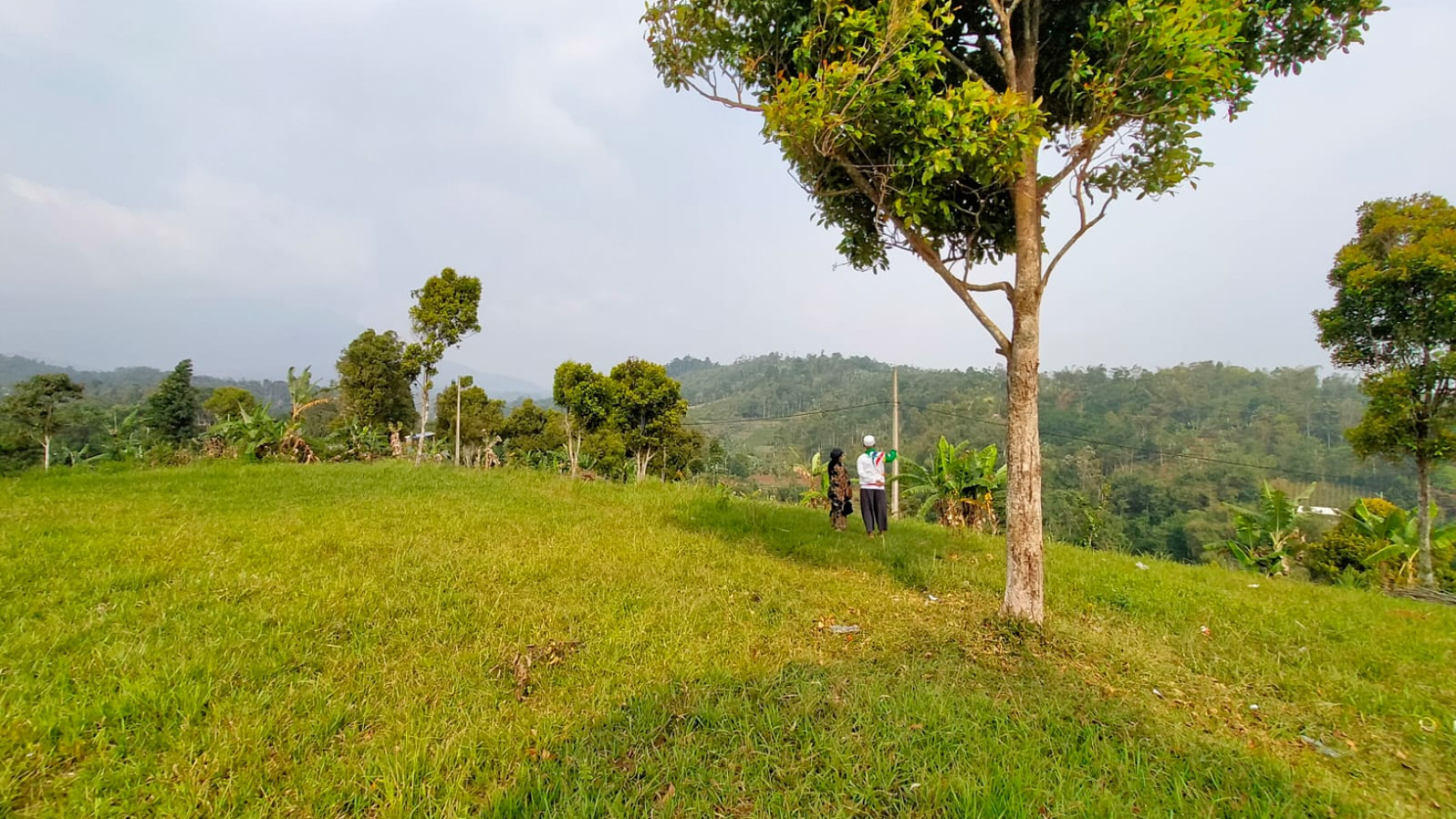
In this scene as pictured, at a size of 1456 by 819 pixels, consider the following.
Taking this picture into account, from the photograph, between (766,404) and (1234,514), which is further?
(766,404)

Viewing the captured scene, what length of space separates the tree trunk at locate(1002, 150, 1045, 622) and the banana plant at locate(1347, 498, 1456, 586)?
10.2 metres

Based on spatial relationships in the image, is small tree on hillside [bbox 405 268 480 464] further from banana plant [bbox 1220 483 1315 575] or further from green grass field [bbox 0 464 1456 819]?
banana plant [bbox 1220 483 1315 575]

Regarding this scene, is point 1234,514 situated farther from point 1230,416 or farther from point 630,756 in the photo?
point 1230,416

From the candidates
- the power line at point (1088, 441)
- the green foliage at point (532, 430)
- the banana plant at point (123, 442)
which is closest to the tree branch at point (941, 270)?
the power line at point (1088, 441)

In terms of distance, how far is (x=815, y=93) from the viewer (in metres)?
3.80

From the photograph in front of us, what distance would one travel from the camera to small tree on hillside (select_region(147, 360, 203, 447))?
26891 mm

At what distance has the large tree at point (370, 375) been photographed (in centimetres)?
2438

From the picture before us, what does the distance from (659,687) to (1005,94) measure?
14.8 ft

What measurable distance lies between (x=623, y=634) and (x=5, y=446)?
2300 centimetres

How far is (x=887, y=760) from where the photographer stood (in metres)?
2.51

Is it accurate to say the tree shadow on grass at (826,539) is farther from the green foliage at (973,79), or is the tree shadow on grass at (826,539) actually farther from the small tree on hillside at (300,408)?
the small tree on hillside at (300,408)

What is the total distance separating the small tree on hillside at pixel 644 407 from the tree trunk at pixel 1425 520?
20366 mm

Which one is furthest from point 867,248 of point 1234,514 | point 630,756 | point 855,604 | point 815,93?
point 1234,514

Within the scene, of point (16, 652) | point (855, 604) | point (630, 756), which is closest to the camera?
point (630, 756)
